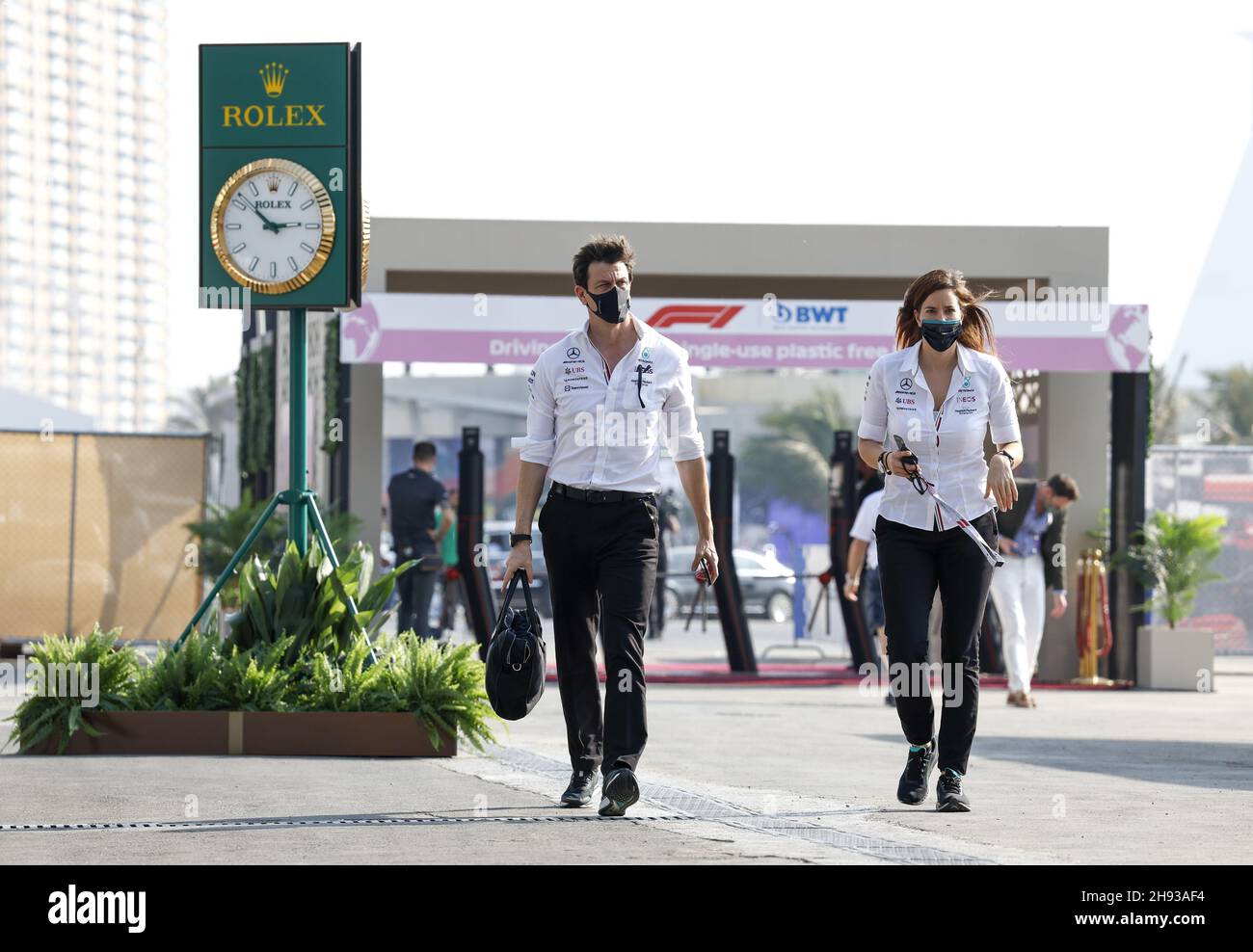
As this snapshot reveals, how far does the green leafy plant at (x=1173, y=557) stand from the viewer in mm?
18016

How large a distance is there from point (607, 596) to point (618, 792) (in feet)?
2.38

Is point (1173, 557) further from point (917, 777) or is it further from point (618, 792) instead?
point (618, 792)

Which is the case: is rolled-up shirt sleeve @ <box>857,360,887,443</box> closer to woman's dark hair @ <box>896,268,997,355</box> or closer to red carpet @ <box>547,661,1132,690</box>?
woman's dark hair @ <box>896,268,997,355</box>

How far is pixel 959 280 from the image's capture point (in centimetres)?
757

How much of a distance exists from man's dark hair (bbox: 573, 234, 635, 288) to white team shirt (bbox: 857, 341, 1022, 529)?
1.05 metres

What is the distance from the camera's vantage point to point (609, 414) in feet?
22.8

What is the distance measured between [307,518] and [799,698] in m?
7.05

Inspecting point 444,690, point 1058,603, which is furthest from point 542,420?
point 1058,603

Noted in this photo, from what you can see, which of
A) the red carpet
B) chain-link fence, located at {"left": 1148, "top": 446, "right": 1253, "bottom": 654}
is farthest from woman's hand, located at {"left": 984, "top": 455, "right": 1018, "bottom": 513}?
chain-link fence, located at {"left": 1148, "top": 446, "right": 1253, "bottom": 654}

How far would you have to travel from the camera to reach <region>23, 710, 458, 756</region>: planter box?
9.29 metres

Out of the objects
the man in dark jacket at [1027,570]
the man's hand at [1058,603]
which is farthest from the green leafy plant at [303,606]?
the man's hand at [1058,603]

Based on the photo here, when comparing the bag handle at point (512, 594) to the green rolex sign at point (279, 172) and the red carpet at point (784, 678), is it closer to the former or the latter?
the green rolex sign at point (279, 172)

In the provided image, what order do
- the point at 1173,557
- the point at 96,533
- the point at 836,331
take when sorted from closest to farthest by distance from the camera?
the point at 836,331 < the point at 1173,557 < the point at 96,533
